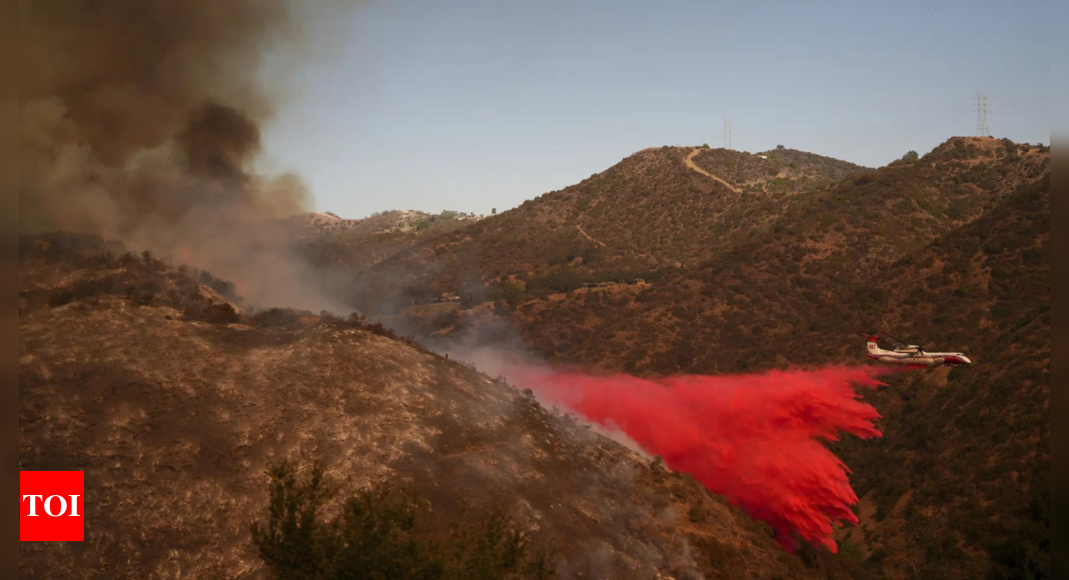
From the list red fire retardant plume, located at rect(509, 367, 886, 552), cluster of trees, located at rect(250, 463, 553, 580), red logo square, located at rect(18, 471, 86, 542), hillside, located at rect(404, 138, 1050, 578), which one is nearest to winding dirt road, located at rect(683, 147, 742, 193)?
hillside, located at rect(404, 138, 1050, 578)

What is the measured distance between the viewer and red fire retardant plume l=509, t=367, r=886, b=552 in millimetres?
46469

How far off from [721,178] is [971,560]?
137 meters

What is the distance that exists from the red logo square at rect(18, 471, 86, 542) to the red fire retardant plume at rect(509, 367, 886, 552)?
35.8m

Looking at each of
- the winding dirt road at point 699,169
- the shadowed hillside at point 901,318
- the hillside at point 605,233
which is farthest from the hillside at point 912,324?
the winding dirt road at point 699,169

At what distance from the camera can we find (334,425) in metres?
38.8

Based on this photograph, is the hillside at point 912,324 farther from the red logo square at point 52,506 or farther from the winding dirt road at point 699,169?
the red logo square at point 52,506

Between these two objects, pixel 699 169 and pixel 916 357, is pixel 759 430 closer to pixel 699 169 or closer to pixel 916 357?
pixel 916 357

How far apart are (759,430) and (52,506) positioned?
41.4 meters

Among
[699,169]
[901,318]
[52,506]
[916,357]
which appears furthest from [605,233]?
[52,506]

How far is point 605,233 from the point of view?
162375 millimetres

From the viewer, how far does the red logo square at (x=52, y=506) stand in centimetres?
2762

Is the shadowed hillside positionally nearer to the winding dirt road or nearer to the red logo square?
the winding dirt road

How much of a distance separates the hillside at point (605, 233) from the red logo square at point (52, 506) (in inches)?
3151

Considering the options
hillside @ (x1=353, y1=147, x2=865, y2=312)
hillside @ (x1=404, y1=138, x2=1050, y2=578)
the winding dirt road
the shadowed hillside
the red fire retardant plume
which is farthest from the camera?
the winding dirt road
